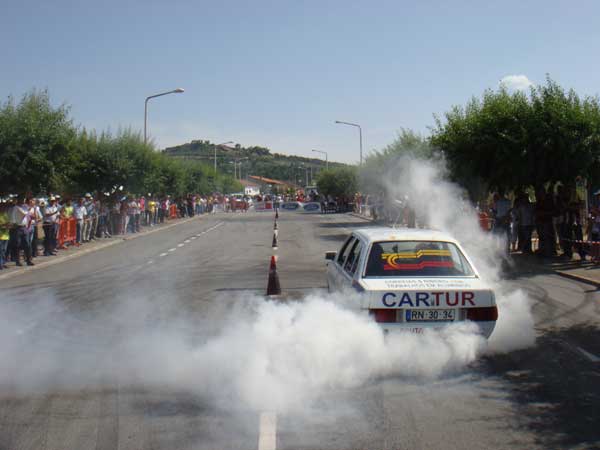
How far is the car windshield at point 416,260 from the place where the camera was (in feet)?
22.7

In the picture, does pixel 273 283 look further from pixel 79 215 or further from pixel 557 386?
pixel 79 215

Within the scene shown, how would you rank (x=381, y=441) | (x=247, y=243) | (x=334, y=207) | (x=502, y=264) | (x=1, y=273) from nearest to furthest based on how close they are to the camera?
1. (x=381, y=441)
2. (x=1, y=273)
3. (x=502, y=264)
4. (x=247, y=243)
5. (x=334, y=207)

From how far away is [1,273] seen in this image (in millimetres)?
15555

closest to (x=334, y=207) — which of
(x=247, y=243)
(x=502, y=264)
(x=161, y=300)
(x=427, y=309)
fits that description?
(x=247, y=243)

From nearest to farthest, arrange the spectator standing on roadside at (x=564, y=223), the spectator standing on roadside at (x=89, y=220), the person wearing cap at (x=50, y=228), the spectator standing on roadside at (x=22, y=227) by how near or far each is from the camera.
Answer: the spectator standing on roadside at (x=564, y=223), the spectator standing on roadside at (x=22, y=227), the person wearing cap at (x=50, y=228), the spectator standing on roadside at (x=89, y=220)

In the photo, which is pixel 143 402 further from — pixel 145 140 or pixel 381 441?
pixel 145 140

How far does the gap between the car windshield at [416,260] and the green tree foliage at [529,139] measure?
11.2m

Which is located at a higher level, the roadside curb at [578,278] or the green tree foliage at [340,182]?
the green tree foliage at [340,182]

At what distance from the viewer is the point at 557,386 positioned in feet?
19.5

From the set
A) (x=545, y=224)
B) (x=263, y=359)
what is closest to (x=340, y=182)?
(x=545, y=224)

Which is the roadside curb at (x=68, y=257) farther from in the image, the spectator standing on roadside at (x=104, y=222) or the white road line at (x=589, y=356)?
the white road line at (x=589, y=356)

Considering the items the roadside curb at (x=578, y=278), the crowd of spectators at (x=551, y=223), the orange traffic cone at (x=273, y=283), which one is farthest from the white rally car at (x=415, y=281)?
the crowd of spectators at (x=551, y=223)

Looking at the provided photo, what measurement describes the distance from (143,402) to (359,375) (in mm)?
1946

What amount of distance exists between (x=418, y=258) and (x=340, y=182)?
64.3m
